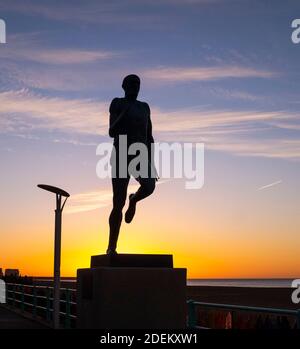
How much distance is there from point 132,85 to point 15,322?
36.0ft

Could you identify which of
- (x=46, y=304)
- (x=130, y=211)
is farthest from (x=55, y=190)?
(x=46, y=304)

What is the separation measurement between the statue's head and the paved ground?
9160 mm

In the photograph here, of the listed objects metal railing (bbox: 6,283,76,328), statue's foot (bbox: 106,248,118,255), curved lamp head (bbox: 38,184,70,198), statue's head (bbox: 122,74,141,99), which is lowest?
metal railing (bbox: 6,283,76,328)

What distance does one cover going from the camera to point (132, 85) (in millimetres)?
11492

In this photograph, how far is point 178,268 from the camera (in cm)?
1096

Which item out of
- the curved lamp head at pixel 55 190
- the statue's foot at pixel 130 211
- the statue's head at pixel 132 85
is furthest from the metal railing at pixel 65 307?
the statue's head at pixel 132 85

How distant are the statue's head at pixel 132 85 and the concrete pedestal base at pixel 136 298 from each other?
3009 millimetres

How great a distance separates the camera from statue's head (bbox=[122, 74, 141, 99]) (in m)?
11.5

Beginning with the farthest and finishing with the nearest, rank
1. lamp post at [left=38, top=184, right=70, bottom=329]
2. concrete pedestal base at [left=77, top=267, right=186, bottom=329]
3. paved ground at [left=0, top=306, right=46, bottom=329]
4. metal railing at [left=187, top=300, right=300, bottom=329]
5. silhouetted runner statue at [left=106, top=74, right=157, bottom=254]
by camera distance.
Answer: paved ground at [left=0, top=306, right=46, bottom=329] < lamp post at [left=38, top=184, right=70, bottom=329] < silhouetted runner statue at [left=106, top=74, right=157, bottom=254] < concrete pedestal base at [left=77, top=267, right=186, bottom=329] < metal railing at [left=187, top=300, right=300, bottom=329]

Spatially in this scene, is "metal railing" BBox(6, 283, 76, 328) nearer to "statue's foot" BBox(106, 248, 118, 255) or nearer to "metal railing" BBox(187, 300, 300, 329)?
"statue's foot" BBox(106, 248, 118, 255)

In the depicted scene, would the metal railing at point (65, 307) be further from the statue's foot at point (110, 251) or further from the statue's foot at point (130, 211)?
the statue's foot at point (130, 211)

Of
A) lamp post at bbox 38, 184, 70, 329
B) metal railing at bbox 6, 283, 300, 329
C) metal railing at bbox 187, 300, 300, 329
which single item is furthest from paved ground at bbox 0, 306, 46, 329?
metal railing at bbox 187, 300, 300, 329
